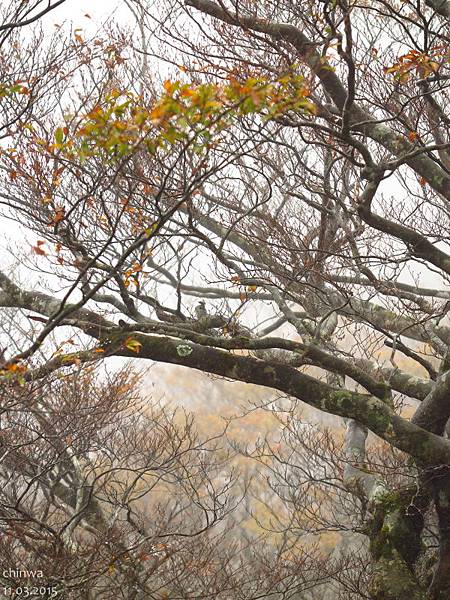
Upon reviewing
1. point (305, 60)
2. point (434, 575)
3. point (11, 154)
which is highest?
point (11, 154)

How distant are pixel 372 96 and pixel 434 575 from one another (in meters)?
4.49

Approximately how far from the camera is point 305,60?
4.32m

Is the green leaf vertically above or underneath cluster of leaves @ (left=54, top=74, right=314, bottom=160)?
above

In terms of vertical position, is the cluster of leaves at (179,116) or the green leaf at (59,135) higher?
the green leaf at (59,135)

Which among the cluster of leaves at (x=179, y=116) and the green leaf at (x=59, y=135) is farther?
the green leaf at (x=59, y=135)

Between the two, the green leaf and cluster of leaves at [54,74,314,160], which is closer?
cluster of leaves at [54,74,314,160]

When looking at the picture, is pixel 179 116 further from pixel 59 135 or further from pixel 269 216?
pixel 269 216

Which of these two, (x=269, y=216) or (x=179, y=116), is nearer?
(x=179, y=116)

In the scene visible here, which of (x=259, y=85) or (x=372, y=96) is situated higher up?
(x=372, y=96)

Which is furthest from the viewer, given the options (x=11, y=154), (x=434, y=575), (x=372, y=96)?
(x=372, y=96)

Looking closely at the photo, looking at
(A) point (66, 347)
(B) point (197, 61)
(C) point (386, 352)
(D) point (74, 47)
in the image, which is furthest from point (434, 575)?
(C) point (386, 352)

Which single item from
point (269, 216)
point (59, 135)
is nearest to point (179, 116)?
point (59, 135)

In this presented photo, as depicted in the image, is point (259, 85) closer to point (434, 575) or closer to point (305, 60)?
point (305, 60)

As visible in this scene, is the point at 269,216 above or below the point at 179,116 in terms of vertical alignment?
above
